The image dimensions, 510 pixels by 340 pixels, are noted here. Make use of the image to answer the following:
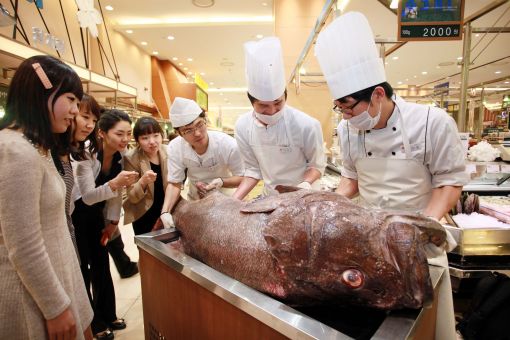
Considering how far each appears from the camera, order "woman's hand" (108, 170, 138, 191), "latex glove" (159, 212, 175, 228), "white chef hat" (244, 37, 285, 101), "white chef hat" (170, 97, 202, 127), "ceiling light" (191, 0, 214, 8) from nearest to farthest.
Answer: "latex glove" (159, 212, 175, 228) < "white chef hat" (244, 37, 285, 101) < "woman's hand" (108, 170, 138, 191) < "white chef hat" (170, 97, 202, 127) < "ceiling light" (191, 0, 214, 8)

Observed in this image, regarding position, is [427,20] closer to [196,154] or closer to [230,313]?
[196,154]

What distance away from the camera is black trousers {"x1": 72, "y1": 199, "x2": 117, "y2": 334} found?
7.55 feet

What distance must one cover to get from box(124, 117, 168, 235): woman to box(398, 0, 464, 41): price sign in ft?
7.81

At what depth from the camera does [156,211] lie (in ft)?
9.33

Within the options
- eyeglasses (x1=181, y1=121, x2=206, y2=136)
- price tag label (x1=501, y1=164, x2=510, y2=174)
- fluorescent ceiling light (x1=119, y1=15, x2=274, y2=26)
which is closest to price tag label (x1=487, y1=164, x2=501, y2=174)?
price tag label (x1=501, y1=164, x2=510, y2=174)

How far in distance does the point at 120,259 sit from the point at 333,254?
3.23 metres

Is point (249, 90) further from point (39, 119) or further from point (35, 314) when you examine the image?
point (35, 314)

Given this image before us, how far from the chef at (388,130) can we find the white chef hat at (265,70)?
1.11ft

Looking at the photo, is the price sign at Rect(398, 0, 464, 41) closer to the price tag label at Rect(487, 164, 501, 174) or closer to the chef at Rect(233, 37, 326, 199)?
the chef at Rect(233, 37, 326, 199)

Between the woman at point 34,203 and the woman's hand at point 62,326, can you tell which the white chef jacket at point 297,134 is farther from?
the woman's hand at point 62,326

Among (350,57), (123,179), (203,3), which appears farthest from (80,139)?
(203,3)

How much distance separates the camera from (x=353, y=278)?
Answer: 810mm

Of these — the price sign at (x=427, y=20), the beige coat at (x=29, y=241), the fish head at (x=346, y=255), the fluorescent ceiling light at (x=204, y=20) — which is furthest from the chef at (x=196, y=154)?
the fluorescent ceiling light at (x=204, y=20)

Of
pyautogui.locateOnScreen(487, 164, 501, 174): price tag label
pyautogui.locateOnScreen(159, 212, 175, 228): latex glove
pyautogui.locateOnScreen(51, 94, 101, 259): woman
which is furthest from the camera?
pyautogui.locateOnScreen(487, 164, 501, 174): price tag label
